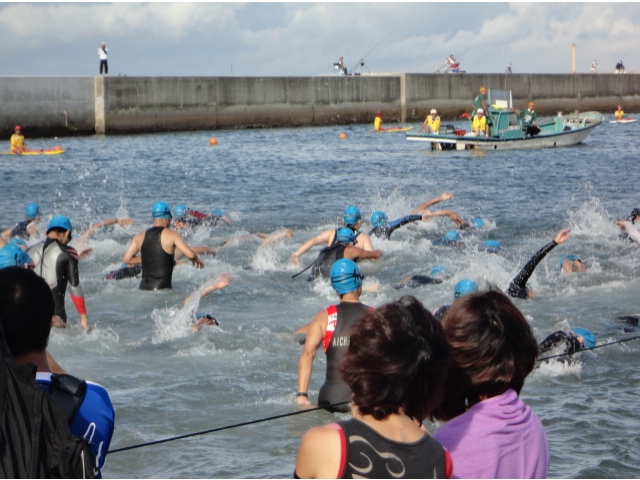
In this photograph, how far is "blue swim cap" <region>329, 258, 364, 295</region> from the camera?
6.05 m

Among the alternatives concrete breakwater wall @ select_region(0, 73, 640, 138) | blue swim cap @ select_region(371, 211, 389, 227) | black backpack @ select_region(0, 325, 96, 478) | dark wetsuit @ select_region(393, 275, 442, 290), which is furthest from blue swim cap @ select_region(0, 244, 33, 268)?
concrete breakwater wall @ select_region(0, 73, 640, 138)

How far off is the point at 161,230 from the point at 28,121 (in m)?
29.3

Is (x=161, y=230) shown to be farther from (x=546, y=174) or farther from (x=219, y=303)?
(x=546, y=174)

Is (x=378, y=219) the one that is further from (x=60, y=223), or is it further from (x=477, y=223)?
(x=60, y=223)

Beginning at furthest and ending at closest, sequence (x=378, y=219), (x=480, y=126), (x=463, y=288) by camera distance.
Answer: (x=480, y=126) < (x=378, y=219) < (x=463, y=288)

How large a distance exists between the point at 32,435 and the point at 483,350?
1.39 m

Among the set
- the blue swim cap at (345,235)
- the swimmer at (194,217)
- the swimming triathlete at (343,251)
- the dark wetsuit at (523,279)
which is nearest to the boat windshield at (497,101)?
the swimmer at (194,217)

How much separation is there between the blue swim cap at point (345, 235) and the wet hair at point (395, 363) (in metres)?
8.24

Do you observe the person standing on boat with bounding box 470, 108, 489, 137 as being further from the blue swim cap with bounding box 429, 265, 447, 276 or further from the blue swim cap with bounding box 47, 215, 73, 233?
the blue swim cap with bounding box 47, 215, 73, 233

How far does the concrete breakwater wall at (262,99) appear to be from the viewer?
128 ft

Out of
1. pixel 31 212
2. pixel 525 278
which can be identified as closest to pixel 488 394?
pixel 525 278

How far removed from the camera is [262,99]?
46594 millimetres

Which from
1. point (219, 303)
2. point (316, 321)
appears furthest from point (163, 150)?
point (316, 321)

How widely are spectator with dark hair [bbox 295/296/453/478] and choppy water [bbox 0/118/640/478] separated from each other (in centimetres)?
361
